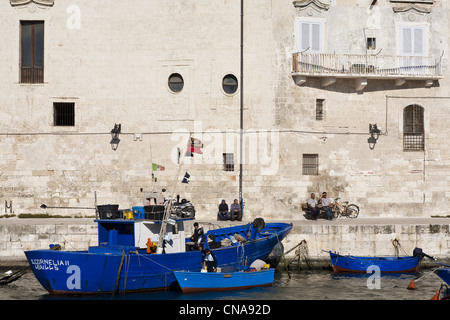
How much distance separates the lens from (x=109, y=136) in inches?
1226

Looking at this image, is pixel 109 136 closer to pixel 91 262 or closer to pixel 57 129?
pixel 57 129

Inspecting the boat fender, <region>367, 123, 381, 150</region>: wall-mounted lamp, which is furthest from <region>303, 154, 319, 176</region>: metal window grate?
the boat fender

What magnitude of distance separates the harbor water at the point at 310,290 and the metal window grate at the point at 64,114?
7.29 metres

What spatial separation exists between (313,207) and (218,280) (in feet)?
26.9

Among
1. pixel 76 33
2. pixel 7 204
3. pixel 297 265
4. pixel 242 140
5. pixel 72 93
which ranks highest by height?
pixel 76 33

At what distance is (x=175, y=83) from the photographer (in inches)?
1224

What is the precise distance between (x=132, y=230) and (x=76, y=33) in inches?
410

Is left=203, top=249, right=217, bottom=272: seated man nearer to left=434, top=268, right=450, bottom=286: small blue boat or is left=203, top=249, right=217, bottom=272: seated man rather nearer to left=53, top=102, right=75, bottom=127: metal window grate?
left=434, top=268, right=450, bottom=286: small blue boat

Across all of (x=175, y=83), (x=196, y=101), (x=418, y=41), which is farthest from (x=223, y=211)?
(x=418, y=41)

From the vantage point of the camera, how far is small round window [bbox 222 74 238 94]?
102ft

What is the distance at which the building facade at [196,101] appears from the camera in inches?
1217
